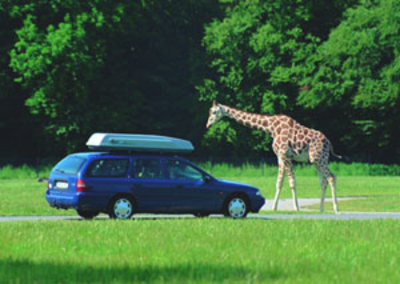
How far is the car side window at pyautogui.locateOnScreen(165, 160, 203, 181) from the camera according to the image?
21844 millimetres

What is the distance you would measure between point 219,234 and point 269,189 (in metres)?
23.9

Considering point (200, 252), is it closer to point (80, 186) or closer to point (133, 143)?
point (80, 186)

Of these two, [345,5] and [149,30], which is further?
[149,30]

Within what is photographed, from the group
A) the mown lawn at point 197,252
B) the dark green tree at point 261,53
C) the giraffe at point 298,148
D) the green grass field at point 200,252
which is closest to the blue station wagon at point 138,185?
the green grass field at point 200,252

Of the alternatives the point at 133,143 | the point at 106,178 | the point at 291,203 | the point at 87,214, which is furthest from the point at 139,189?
the point at 291,203

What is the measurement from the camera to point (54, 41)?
51250 millimetres

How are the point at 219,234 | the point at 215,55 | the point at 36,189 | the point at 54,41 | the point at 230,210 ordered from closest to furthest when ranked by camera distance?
1. the point at 219,234
2. the point at 230,210
3. the point at 36,189
4. the point at 54,41
5. the point at 215,55

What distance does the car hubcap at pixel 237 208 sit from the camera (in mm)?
22109

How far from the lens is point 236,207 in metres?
22.2

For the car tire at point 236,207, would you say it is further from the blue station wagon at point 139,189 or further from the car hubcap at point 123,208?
the car hubcap at point 123,208

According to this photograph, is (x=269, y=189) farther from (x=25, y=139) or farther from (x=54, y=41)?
(x=25, y=139)

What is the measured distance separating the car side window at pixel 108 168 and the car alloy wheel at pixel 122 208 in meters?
0.58

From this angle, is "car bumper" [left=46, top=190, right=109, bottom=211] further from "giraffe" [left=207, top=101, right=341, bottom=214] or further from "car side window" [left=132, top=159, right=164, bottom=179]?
"giraffe" [left=207, top=101, right=341, bottom=214]

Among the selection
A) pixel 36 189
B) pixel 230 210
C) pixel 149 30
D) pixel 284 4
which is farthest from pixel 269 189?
pixel 149 30
